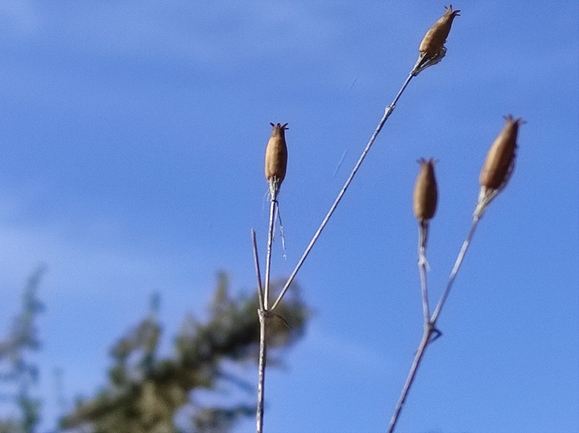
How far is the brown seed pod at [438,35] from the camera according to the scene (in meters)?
2.23

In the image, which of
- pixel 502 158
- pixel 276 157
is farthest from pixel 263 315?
pixel 502 158

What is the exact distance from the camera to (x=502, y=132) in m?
1.58

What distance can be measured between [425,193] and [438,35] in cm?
75

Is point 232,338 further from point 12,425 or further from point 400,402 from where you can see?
point 400,402

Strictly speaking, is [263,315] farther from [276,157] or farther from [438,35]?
[438,35]

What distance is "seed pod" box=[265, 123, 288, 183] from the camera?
2.11m

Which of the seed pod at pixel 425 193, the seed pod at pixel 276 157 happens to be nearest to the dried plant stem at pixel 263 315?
the seed pod at pixel 276 157

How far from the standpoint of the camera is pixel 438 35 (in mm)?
2225

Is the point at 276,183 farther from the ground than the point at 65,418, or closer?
farther from the ground

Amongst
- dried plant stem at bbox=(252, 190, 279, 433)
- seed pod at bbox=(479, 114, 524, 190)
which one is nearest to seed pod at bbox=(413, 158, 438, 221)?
seed pod at bbox=(479, 114, 524, 190)

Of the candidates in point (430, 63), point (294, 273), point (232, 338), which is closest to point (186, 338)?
point (232, 338)

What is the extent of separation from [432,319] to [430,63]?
2.93 ft

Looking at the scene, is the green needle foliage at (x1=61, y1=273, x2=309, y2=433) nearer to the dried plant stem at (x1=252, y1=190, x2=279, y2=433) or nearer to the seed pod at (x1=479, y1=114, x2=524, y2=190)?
the dried plant stem at (x1=252, y1=190, x2=279, y2=433)

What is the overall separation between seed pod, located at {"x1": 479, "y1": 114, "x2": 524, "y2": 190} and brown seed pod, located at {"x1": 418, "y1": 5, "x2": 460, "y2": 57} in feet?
2.25
